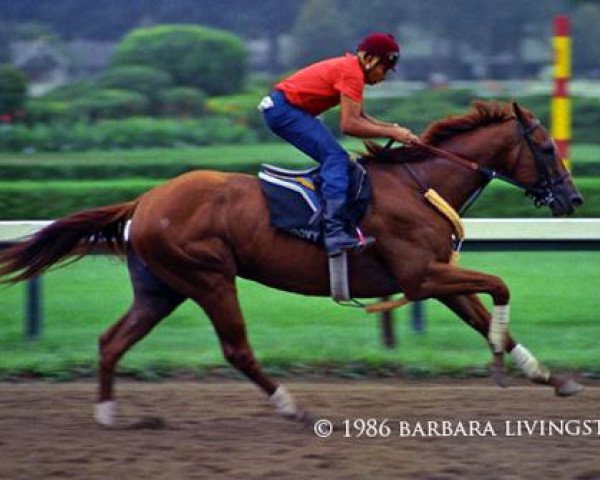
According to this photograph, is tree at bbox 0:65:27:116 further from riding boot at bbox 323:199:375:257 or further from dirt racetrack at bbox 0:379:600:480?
riding boot at bbox 323:199:375:257

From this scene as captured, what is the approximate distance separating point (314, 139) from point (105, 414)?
1632mm

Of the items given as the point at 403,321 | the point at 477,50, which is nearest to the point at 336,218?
the point at 403,321

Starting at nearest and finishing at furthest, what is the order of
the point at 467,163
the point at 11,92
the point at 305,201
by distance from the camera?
the point at 305,201 → the point at 467,163 → the point at 11,92

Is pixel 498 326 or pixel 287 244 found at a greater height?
pixel 287 244

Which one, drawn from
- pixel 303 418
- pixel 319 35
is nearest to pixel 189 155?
pixel 303 418

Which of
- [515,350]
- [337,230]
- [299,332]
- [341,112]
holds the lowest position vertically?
[299,332]

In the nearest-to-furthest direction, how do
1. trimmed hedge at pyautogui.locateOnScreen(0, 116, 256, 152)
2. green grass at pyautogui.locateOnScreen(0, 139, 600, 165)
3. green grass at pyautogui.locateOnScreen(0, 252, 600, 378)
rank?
green grass at pyautogui.locateOnScreen(0, 252, 600, 378)
green grass at pyautogui.locateOnScreen(0, 139, 600, 165)
trimmed hedge at pyautogui.locateOnScreen(0, 116, 256, 152)

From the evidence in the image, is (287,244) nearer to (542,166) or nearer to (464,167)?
(464,167)

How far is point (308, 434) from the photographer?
6.10m

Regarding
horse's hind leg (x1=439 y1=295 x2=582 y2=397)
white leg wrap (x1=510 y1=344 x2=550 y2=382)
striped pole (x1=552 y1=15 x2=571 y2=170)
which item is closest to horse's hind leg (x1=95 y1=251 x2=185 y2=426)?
Result: horse's hind leg (x1=439 y1=295 x2=582 y2=397)

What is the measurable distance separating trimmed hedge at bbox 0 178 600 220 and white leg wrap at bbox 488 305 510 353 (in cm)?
558

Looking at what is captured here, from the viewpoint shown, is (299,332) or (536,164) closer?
(536,164)

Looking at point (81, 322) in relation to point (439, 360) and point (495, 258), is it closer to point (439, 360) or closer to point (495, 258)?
point (439, 360)

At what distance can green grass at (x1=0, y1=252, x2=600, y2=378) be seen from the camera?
7.67 meters
